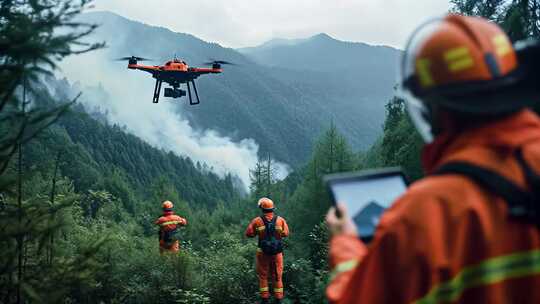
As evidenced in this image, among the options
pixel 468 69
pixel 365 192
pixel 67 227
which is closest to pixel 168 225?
pixel 67 227

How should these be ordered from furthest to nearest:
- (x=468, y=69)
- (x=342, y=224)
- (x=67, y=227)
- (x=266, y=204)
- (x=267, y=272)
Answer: (x=266, y=204)
(x=267, y=272)
(x=67, y=227)
(x=342, y=224)
(x=468, y=69)

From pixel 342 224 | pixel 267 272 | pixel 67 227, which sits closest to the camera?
pixel 342 224

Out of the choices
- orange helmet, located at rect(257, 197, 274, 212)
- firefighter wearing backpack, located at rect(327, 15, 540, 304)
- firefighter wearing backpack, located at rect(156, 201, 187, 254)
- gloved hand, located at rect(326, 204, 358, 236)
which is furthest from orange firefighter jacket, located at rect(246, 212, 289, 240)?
firefighter wearing backpack, located at rect(327, 15, 540, 304)

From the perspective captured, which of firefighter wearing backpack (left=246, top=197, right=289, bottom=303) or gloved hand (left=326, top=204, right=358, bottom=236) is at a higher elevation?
gloved hand (left=326, top=204, right=358, bottom=236)

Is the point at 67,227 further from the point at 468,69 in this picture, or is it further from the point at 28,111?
the point at 468,69

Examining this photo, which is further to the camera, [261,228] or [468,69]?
[261,228]

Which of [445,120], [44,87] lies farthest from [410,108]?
[44,87]

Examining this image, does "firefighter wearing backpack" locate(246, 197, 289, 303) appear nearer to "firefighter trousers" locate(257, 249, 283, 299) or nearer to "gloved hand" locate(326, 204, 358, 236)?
"firefighter trousers" locate(257, 249, 283, 299)

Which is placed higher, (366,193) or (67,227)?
(366,193)
